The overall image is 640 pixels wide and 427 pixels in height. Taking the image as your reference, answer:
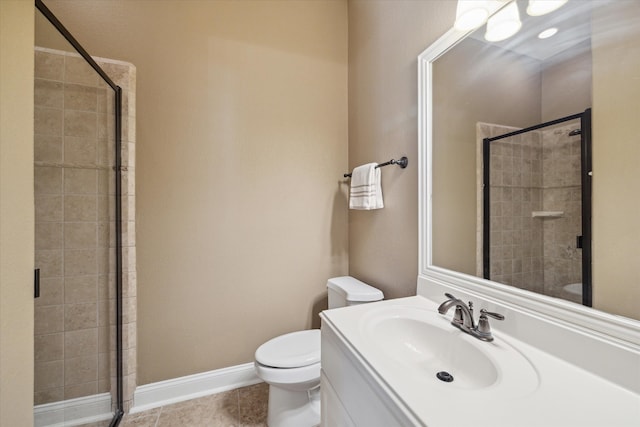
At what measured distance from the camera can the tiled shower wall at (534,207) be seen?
2.32 ft

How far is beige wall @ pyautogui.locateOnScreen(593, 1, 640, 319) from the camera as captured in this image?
1.92 ft

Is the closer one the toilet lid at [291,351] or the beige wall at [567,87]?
the beige wall at [567,87]

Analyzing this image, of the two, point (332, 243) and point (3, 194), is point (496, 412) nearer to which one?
point (3, 194)

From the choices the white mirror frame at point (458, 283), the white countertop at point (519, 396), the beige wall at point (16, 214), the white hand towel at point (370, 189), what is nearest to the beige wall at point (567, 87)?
the white mirror frame at point (458, 283)

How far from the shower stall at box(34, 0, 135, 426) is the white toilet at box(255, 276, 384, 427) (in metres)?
0.81

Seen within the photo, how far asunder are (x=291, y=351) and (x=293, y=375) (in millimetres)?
137

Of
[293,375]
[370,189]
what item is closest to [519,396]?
[293,375]

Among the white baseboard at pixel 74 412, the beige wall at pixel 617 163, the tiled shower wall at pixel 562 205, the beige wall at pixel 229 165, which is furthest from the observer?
the beige wall at pixel 229 165

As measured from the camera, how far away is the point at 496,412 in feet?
1.58

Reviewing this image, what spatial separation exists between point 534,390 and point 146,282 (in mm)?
1763

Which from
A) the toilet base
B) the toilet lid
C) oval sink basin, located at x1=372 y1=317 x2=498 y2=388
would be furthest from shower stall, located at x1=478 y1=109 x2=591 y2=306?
the toilet base

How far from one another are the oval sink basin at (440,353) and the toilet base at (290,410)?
0.73 m

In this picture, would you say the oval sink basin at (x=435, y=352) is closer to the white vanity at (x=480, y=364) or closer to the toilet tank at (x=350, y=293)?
the white vanity at (x=480, y=364)

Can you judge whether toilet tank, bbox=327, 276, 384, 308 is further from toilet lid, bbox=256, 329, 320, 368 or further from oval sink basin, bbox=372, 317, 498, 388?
oval sink basin, bbox=372, 317, 498, 388
